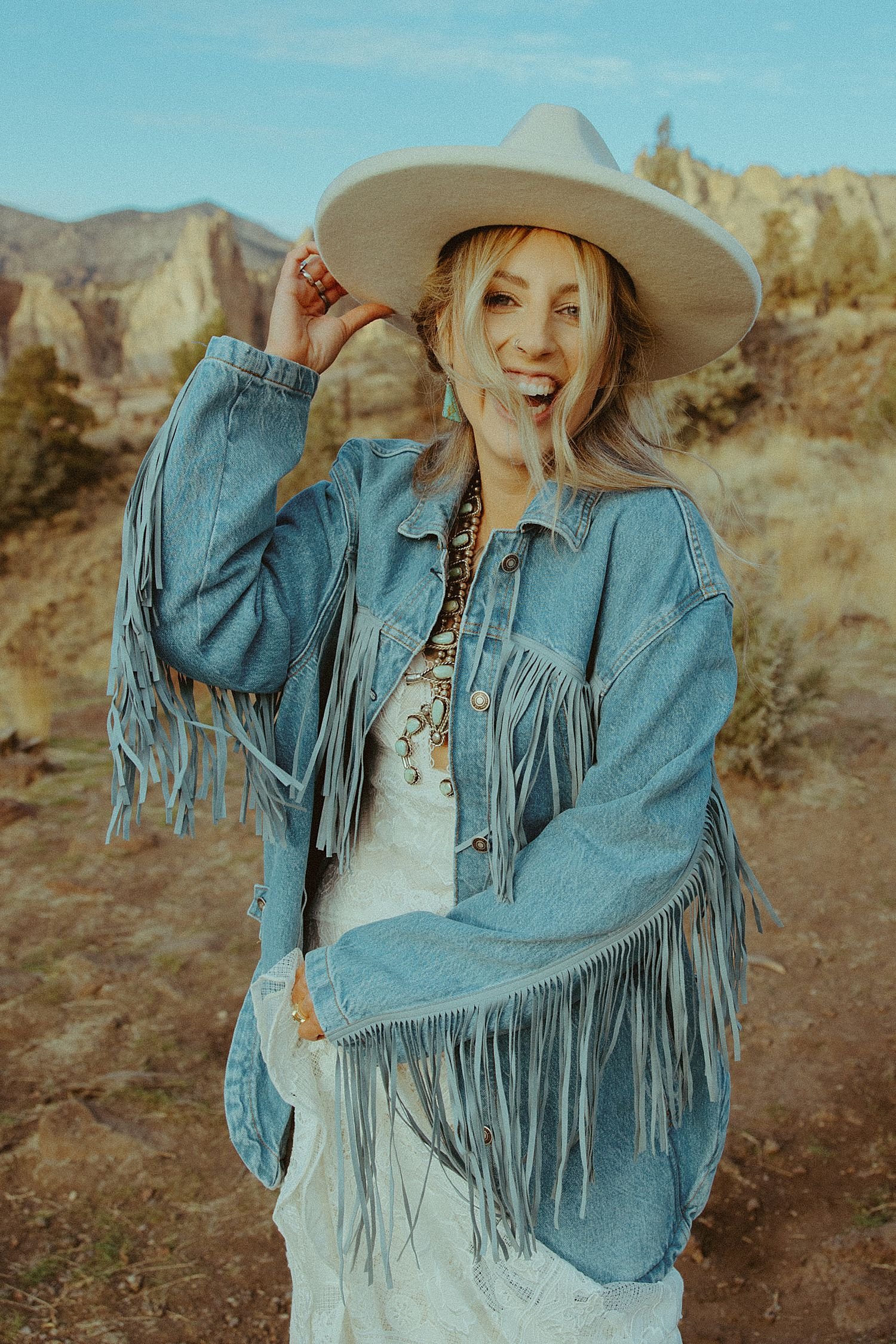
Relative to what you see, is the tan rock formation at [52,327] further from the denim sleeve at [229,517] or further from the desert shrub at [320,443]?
the denim sleeve at [229,517]

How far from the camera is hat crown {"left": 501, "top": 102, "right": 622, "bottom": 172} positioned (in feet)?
4.34

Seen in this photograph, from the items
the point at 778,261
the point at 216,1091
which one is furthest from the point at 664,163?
the point at 216,1091

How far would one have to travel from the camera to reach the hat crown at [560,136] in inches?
52.1

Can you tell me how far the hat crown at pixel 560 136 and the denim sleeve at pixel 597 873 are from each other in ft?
1.85

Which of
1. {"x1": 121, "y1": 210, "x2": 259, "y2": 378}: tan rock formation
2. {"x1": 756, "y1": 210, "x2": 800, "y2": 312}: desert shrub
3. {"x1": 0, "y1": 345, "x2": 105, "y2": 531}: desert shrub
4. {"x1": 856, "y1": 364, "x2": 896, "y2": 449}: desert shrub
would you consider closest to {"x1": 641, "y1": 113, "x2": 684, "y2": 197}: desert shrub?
{"x1": 756, "y1": 210, "x2": 800, "y2": 312}: desert shrub

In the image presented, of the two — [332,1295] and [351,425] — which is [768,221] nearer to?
[351,425]

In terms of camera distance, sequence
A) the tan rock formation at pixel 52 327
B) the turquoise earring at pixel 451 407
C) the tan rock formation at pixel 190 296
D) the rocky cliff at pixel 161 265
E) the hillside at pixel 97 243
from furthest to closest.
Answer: the hillside at pixel 97 243, the tan rock formation at pixel 52 327, the tan rock formation at pixel 190 296, the rocky cliff at pixel 161 265, the turquoise earring at pixel 451 407

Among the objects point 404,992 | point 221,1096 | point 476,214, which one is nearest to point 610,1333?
point 404,992

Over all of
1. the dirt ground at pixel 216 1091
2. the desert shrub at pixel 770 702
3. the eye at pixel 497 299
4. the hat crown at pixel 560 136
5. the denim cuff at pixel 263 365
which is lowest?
the dirt ground at pixel 216 1091

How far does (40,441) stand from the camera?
11.3 metres

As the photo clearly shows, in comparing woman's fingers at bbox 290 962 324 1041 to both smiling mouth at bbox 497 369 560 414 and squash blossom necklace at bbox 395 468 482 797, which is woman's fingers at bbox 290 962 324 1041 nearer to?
squash blossom necklace at bbox 395 468 482 797

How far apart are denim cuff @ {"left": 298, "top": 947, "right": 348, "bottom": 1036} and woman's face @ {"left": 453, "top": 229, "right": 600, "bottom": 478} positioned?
25.3 inches

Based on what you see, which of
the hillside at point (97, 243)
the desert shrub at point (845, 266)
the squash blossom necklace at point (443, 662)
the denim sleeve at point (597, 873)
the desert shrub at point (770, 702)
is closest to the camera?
the denim sleeve at point (597, 873)

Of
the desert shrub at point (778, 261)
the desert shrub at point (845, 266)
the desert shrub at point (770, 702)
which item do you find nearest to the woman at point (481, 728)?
the desert shrub at point (770, 702)
